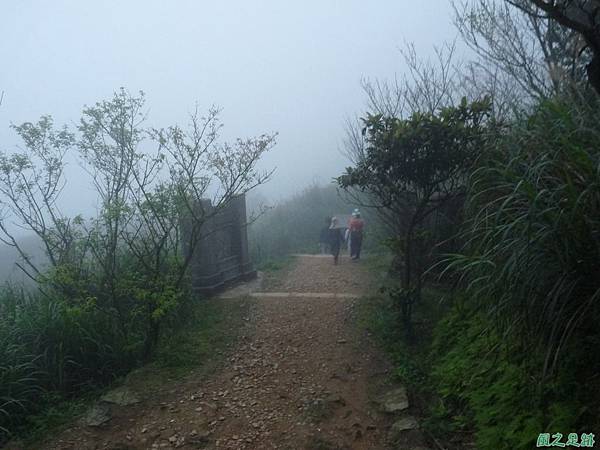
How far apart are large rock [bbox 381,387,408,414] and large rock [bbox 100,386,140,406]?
2.30m

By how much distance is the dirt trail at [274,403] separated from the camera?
3312mm

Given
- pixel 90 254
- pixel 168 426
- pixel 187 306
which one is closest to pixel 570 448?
pixel 168 426

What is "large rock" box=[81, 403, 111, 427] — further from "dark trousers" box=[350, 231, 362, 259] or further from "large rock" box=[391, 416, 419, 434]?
"dark trousers" box=[350, 231, 362, 259]

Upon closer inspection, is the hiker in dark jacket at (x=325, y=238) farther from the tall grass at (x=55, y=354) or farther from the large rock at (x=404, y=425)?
the large rock at (x=404, y=425)

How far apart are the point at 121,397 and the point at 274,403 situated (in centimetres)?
149

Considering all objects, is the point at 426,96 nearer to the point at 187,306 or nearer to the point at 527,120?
the point at 527,120

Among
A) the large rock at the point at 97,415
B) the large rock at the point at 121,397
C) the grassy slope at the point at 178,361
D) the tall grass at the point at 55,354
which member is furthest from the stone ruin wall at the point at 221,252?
the large rock at the point at 97,415

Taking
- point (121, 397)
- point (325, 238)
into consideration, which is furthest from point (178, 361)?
point (325, 238)

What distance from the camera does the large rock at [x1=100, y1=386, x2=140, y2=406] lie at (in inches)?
154

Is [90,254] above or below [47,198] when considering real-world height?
below

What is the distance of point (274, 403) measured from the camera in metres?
3.79

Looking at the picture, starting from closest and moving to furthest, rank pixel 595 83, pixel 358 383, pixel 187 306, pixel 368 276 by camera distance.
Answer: pixel 595 83
pixel 358 383
pixel 187 306
pixel 368 276

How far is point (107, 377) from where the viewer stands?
452cm

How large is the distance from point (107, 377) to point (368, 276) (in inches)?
195
